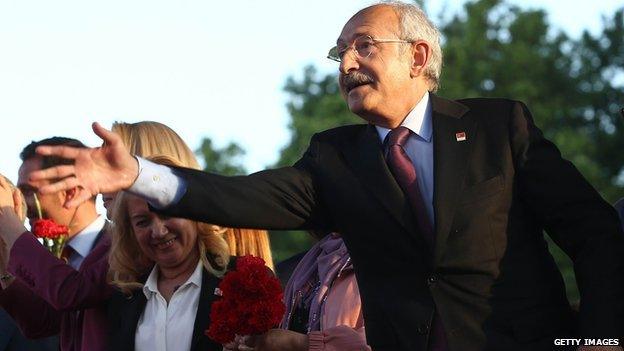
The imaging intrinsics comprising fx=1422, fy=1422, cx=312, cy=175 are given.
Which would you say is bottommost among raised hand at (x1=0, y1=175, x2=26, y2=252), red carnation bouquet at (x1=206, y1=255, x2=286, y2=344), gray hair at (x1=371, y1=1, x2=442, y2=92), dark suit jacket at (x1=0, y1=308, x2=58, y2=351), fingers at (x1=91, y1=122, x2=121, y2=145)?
red carnation bouquet at (x1=206, y1=255, x2=286, y2=344)

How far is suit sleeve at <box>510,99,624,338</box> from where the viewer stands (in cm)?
559

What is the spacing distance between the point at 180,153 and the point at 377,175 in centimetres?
198

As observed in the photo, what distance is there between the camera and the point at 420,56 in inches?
241

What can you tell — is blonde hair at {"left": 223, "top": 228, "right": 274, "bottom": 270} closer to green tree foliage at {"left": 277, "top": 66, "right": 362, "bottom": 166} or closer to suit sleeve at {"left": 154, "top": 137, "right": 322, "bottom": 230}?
suit sleeve at {"left": 154, "top": 137, "right": 322, "bottom": 230}

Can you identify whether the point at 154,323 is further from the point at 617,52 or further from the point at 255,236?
the point at 617,52

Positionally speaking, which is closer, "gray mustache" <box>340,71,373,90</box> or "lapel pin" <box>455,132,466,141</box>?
"lapel pin" <box>455,132,466,141</box>

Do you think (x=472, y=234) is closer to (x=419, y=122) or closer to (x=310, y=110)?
(x=419, y=122)

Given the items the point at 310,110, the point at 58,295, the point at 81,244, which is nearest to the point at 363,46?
the point at 58,295

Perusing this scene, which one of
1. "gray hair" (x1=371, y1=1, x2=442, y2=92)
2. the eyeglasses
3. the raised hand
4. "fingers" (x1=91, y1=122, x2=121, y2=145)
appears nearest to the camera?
"fingers" (x1=91, y1=122, x2=121, y2=145)

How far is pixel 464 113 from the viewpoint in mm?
5902

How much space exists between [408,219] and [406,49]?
2.83 feet

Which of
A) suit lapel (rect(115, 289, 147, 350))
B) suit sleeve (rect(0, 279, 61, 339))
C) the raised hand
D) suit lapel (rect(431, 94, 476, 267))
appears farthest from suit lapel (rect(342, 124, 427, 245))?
suit sleeve (rect(0, 279, 61, 339))

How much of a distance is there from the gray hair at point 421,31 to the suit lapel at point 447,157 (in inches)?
8.4

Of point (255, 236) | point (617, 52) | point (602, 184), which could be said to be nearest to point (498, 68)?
point (617, 52)
